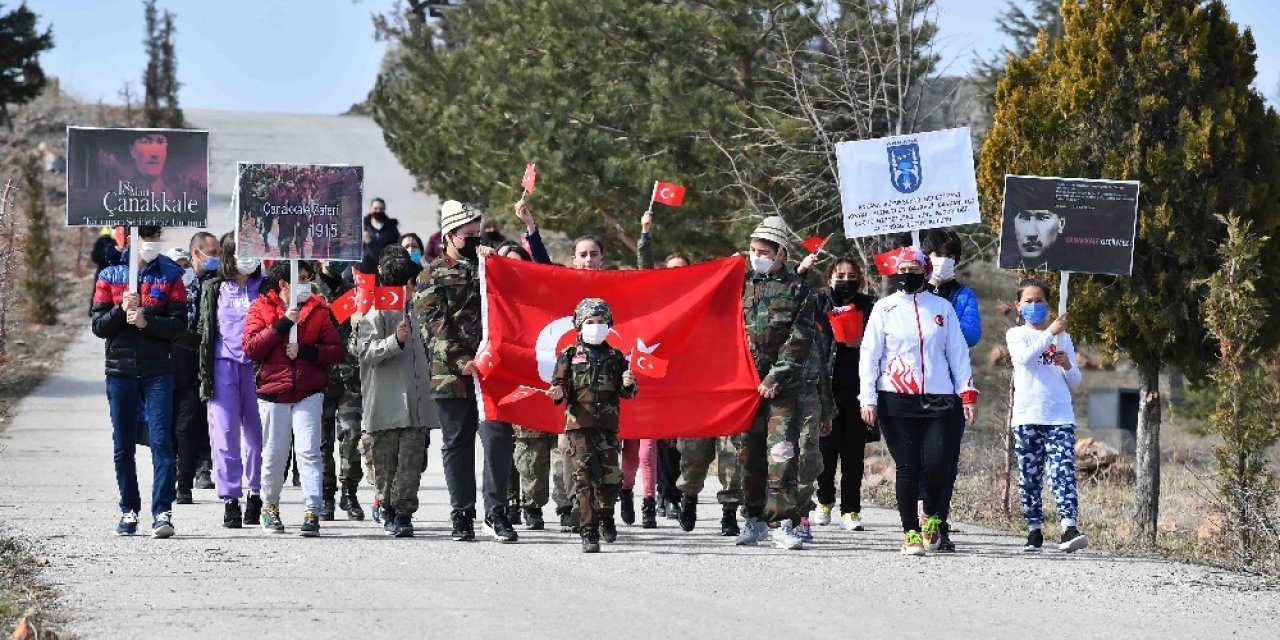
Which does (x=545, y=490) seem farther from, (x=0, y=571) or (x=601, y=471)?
(x=0, y=571)

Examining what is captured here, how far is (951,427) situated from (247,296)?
4.69 m

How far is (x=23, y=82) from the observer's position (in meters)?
56.2

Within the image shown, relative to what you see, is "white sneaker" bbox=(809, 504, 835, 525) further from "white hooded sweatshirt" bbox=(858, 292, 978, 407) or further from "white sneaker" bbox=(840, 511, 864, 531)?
"white hooded sweatshirt" bbox=(858, 292, 978, 407)

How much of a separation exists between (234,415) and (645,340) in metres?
2.76

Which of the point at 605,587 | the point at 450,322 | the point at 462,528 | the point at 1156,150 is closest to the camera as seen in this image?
the point at 605,587

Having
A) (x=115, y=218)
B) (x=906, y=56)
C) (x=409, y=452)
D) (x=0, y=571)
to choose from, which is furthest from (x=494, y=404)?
(x=906, y=56)

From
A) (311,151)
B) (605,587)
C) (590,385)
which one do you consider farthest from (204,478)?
(311,151)

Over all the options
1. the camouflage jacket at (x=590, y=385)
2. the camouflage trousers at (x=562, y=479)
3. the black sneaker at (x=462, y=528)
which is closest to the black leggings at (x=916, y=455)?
the camouflage jacket at (x=590, y=385)

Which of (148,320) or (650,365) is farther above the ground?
(148,320)

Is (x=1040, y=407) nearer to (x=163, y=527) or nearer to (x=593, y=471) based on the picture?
(x=593, y=471)

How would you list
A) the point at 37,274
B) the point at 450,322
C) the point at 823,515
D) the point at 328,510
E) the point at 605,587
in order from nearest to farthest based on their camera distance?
the point at 605,587 < the point at 450,322 < the point at 328,510 < the point at 823,515 < the point at 37,274

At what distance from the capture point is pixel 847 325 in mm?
13789

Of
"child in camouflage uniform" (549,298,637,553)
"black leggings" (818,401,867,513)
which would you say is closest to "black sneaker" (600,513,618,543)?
"child in camouflage uniform" (549,298,637,553)

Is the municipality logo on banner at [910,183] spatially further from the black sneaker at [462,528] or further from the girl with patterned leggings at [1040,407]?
the black sneaker at [462,528]
